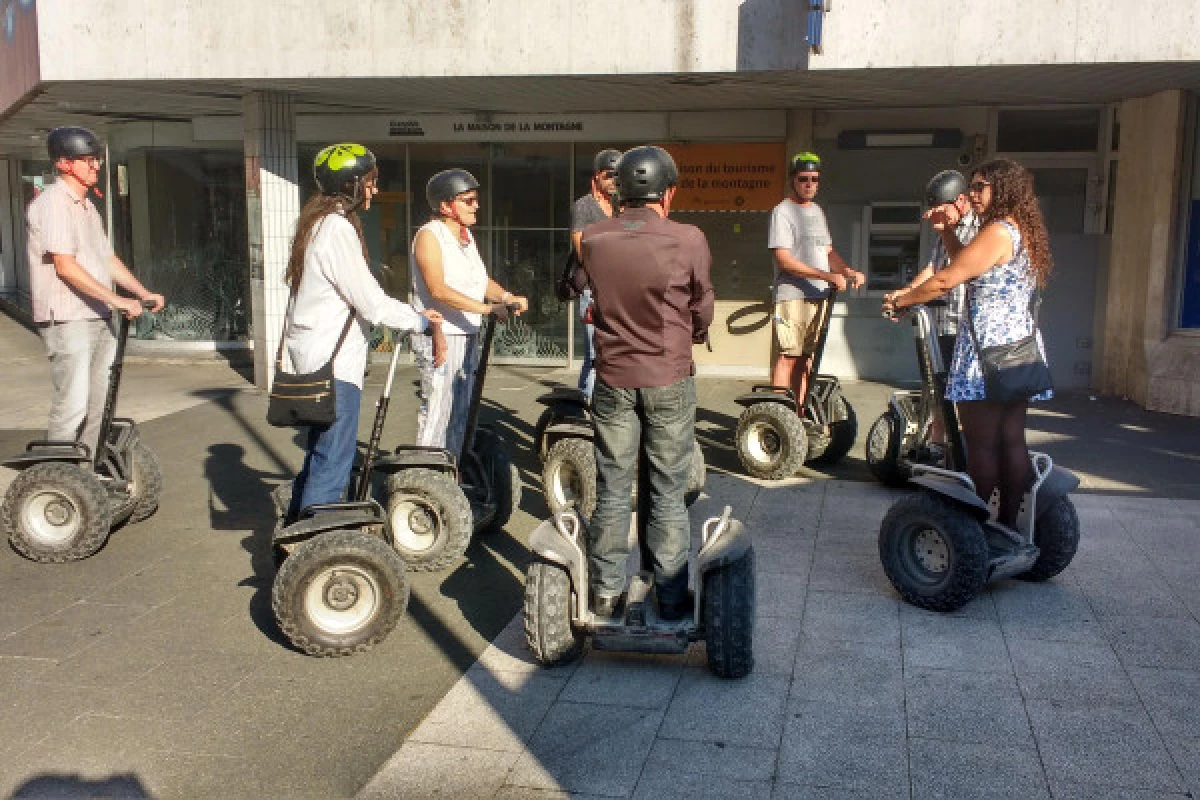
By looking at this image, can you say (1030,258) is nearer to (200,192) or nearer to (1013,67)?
(1013,67)

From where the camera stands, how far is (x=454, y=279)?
608cm

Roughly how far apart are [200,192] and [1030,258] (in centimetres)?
1220

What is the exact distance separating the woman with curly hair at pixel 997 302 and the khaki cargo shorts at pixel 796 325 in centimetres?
271

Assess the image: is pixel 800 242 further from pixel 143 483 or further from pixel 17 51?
pixel 17 51

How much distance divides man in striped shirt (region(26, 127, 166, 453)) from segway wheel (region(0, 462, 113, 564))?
→ 0.40 metres

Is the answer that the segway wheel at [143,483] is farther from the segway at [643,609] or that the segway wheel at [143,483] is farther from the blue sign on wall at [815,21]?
the blue sign on wall at [815,21]

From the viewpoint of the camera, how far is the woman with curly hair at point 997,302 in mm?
5168

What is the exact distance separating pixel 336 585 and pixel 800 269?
430 cm

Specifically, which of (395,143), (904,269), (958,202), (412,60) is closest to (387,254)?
(395,143)

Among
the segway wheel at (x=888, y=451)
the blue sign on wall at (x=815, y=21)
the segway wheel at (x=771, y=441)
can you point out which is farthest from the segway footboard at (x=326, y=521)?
the blue sign on wall at (x=815, y=21)

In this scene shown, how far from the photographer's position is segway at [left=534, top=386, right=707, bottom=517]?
22.0ft

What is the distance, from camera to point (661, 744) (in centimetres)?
394

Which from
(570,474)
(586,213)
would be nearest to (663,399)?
(570,474)

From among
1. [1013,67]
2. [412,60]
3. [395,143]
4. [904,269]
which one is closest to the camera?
[1013,67]
